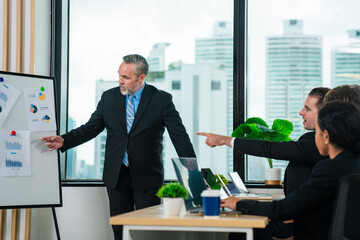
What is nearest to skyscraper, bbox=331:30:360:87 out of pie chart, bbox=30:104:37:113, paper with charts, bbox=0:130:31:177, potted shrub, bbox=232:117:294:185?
potted shrub, bbox=232:117:294:185

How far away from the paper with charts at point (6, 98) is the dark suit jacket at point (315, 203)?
2107 millimetres

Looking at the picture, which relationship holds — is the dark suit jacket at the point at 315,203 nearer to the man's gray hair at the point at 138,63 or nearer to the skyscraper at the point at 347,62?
the man's gray hair at the point at 138,63

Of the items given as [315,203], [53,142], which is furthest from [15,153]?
[315,203]

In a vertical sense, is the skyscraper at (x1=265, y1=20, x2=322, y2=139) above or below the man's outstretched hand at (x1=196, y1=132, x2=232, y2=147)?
above

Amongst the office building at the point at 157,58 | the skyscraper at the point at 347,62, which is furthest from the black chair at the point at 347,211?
the office building at the point at 157,58

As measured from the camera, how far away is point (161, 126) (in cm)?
381

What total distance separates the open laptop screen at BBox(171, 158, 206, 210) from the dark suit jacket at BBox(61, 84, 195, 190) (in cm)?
131

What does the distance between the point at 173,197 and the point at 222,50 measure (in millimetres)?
2763

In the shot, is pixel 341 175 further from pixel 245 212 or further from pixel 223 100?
pixel 223 100

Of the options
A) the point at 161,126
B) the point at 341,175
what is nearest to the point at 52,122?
the point at 161,126

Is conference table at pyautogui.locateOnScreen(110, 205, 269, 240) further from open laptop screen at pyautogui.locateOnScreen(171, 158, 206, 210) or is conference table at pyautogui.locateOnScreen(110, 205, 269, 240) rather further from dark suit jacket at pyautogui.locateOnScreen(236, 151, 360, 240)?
open laptop screen at pyautogui.locateOnScreen(171, 158, 206, 210)

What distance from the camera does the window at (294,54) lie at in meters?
4.50

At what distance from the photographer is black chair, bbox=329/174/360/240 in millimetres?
1872

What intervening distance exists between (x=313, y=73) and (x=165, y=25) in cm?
143
